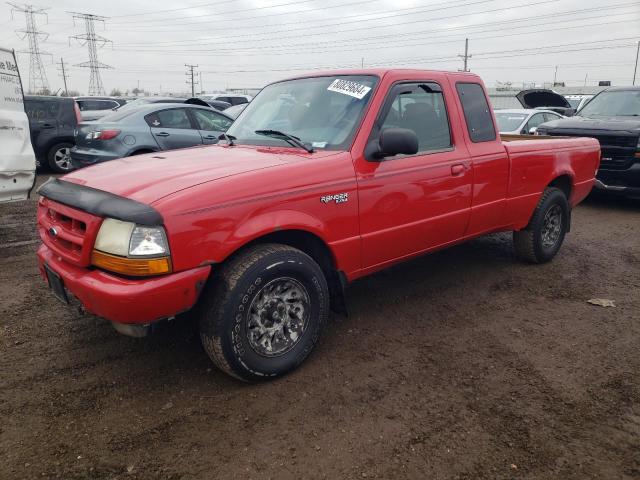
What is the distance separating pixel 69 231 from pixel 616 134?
7.98 metres

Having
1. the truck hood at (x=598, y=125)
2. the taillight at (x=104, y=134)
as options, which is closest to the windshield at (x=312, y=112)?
the taillight at (x=104, y=134)

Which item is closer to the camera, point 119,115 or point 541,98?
point 119,115

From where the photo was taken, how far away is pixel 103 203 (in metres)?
2.63

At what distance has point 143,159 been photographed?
3.53 meters

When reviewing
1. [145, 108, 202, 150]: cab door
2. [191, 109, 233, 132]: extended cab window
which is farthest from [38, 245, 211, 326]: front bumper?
[191, 109, 233, 132]: extended cab window

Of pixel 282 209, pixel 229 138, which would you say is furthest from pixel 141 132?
pixel 282 209

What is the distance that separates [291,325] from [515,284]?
2.65m

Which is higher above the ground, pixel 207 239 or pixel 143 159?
pixel 143 159

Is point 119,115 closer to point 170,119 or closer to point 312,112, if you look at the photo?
point 170,119

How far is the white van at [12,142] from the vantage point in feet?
18.2

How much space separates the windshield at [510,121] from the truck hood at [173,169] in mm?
7812

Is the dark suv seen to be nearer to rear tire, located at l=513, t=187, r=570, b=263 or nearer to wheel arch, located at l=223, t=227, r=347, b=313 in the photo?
wheel arch, located at l=223, t=227, r=347, b=313

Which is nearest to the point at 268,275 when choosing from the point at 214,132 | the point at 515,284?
the point at 515,284

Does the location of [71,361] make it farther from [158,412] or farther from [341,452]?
[341,452]
